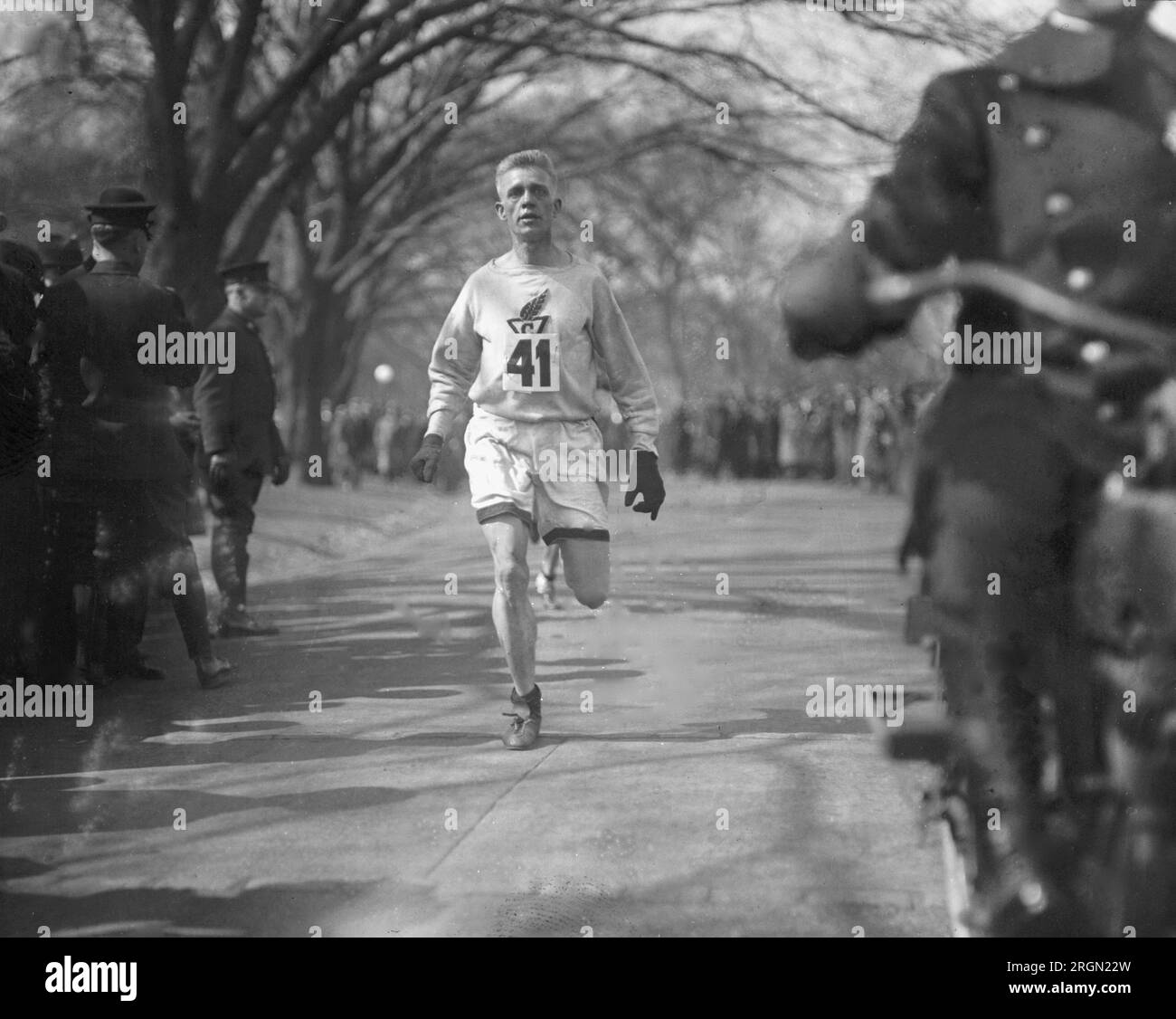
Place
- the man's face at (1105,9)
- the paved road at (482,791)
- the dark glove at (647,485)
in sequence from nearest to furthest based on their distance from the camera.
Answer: the man's face at (1105,9), the paved road at (482,791), the dark glove at (647,485)

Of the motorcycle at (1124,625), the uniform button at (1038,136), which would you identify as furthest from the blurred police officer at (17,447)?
the uniform button at (1038,136)

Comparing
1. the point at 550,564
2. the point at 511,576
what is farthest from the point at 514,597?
the point at 550,564

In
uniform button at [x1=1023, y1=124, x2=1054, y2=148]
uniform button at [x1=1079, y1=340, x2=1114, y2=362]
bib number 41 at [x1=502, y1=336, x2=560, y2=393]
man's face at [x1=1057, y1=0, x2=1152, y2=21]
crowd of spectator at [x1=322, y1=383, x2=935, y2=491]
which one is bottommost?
uniform button at [x1=1079, y1=340, x2=1114, y2=362]

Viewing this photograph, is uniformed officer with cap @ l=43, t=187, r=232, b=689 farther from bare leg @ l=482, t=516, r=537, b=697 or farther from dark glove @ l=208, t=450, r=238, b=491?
dark glove @ l=208, t=450, r=238, b=491

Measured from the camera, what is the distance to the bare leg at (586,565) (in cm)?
524

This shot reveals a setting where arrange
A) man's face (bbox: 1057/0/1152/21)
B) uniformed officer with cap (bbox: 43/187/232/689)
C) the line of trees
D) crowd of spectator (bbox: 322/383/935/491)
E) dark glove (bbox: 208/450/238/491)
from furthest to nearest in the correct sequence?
crowd of spectator (bbox: 322/383/935/491) → dark glove (bbox: 208/450/238/491) → the line of trees → uniformed officer with cap (bbox: 43/187/232/689) → man's face (bbox: 1057/0/1152/21)

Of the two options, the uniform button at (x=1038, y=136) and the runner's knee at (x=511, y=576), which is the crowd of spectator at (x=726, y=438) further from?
the uniform button at (x=1038, y=136)

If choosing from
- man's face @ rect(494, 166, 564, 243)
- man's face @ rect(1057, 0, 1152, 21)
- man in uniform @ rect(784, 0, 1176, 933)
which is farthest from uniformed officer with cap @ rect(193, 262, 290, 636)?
man's face @ rect(1057, 0, 1152, 21)

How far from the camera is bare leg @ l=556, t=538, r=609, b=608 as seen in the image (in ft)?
17.2

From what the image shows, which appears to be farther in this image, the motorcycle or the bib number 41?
the bib number 41

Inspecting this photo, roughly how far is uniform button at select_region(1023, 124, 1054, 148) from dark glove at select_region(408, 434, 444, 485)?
2.32 meters

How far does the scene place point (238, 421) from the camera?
795cm

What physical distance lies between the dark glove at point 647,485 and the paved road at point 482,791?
68 cm
